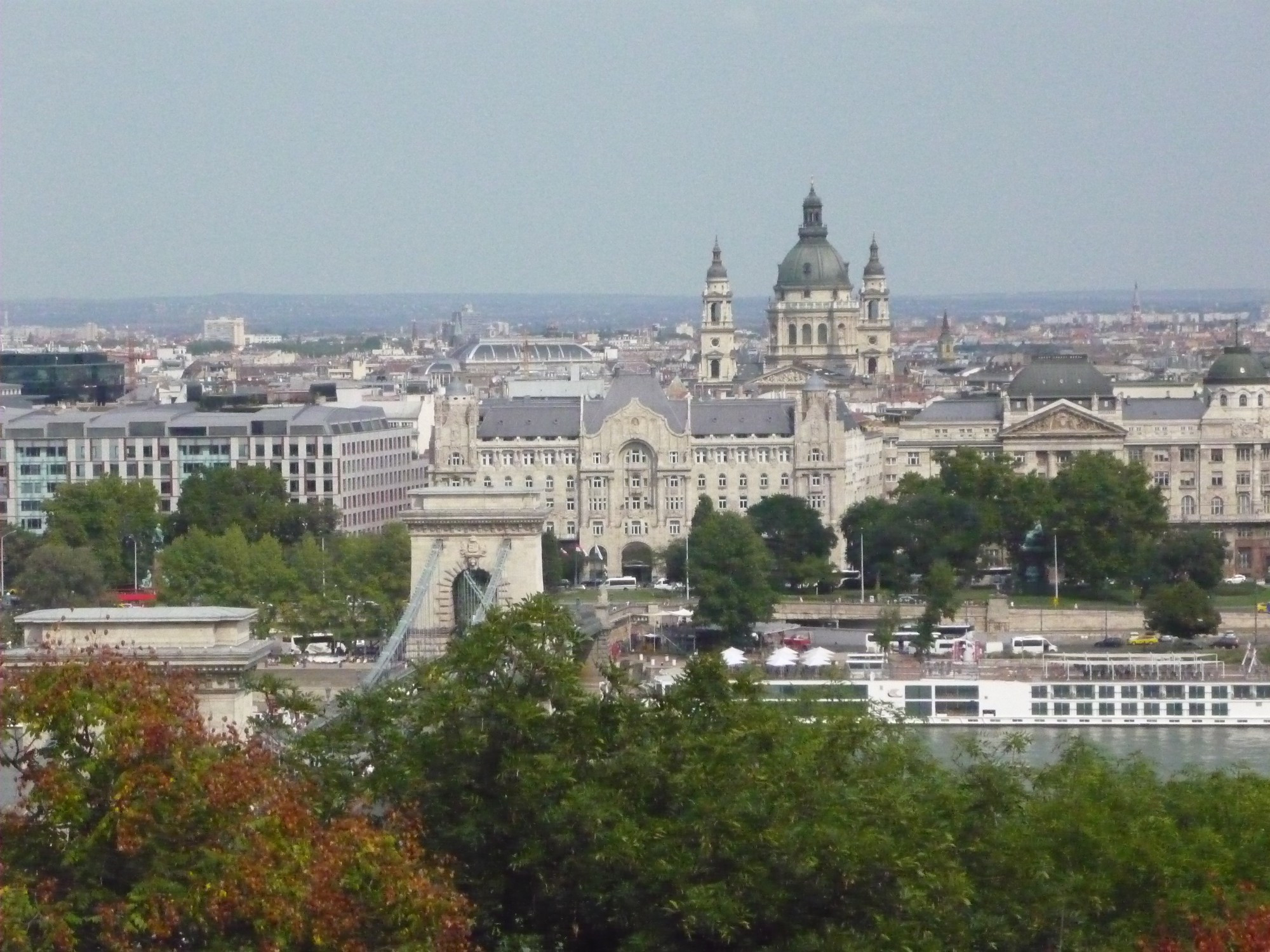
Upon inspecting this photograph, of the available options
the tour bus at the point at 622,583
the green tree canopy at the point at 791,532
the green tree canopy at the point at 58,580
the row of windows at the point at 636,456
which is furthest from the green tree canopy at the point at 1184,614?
the green tree canopy at the point at 58,580

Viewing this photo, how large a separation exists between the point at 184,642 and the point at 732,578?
30.7 meters

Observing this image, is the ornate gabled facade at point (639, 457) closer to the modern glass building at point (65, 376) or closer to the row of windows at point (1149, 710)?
the modern glass building at point (65, 376)

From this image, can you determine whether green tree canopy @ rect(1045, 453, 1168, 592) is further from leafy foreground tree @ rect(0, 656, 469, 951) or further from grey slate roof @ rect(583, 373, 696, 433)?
leafy foreground tree @ rect(0, 656, 469, 951)

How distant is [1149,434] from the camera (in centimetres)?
8156

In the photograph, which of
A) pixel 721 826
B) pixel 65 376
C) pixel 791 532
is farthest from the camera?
pixel 65 376

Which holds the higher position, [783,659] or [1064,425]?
[1064,425]

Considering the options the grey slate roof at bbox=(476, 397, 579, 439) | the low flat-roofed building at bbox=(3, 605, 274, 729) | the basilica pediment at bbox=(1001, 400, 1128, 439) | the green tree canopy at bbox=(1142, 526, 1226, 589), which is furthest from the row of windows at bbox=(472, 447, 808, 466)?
the low flat-roofed building at bbox=(3, 605, 274, 729)

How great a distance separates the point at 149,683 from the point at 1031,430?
198 feet

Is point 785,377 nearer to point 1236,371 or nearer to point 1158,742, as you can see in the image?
point 1236,371

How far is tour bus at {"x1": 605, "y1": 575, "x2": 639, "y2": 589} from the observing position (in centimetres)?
7175

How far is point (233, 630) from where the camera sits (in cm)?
3197

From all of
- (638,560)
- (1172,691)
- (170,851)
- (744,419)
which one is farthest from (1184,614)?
(170,851)

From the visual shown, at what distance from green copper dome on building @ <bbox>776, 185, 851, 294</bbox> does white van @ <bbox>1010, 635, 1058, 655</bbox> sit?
175 ft

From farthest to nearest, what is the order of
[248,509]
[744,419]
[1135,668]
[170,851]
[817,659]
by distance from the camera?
[744,419] → [248,509] → [1135,668] → [817,659] → [170,851]
